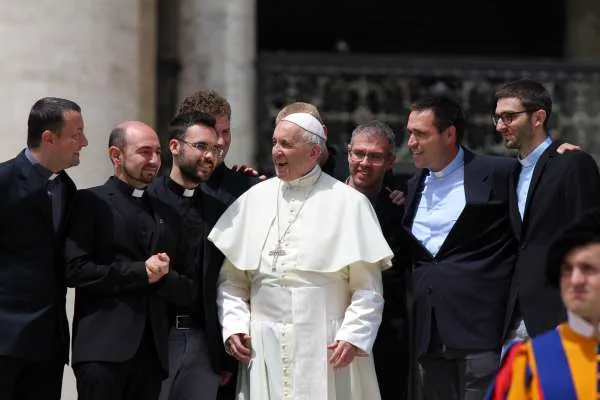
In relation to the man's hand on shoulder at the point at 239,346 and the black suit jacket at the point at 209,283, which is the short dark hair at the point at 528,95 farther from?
the man's hand on shoulder at the point at 239,346

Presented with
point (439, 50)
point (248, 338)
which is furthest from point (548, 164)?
point (439, 50)

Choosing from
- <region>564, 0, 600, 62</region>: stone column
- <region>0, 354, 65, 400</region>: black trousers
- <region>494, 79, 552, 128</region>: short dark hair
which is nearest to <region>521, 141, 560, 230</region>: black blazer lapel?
<region>494, 79, 552, 128</region>: short dark hair

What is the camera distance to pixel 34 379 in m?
6.79

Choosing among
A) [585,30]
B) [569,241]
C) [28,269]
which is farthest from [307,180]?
[585,30]

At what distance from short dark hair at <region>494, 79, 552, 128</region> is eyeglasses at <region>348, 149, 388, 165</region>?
729 mm

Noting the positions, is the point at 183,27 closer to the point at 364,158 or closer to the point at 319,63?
the point at 319,63

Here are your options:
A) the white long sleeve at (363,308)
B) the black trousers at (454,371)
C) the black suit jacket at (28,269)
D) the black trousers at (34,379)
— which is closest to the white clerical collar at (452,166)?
the white long sleeve at (363,308)

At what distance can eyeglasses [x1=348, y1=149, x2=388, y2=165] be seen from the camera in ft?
24.6

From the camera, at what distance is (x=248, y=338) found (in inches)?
277

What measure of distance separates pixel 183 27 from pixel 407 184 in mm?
4530

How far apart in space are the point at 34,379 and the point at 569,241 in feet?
8.62

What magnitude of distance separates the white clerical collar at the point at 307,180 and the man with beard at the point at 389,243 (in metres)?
0.40

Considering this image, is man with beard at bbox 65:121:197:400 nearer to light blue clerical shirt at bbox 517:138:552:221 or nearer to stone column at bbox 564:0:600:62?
light blue clerical shirt at bbox 517:138:552:221

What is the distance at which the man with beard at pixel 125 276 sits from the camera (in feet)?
22.2
